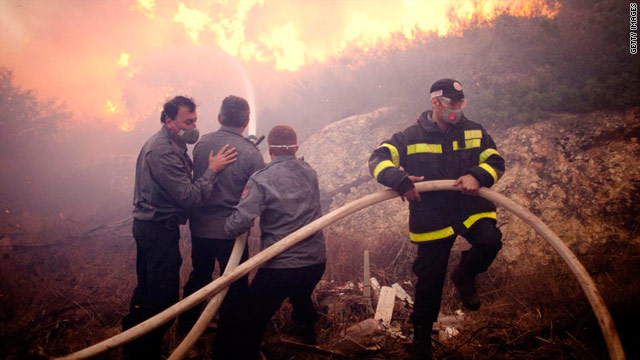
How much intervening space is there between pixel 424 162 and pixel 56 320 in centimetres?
545

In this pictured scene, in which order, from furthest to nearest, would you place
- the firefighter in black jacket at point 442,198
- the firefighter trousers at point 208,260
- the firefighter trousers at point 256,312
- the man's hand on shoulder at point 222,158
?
the firefighter trousers at point 208,260
the man's hand on shoulder at point 222,158
the firefighter in black jacket at point 442,198
the firefighter trousers at point 256,312

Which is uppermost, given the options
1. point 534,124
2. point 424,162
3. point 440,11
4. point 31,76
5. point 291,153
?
point 31,76

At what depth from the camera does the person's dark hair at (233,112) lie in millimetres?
3273

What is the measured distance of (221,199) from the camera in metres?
3.06

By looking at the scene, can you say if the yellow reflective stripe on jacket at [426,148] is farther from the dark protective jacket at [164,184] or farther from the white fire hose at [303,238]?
the dark protective jacket at [164,184]

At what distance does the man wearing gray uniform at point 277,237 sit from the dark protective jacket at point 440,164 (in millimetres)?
793

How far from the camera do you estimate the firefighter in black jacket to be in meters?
2.72

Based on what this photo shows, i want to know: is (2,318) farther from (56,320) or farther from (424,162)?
(424,162)

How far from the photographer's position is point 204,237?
3082 millimetres

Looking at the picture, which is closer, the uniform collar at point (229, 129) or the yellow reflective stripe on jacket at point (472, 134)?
the yellow reflective stripe on jacket at point (472, 134)

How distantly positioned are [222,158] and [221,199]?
44 cm

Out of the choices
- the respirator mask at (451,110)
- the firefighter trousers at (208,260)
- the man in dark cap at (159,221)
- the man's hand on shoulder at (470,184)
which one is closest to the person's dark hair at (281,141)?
the man in dark cap at (159,221)

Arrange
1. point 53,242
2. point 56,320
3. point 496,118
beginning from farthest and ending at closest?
point 53,242 < point 496,118 < point 56,320

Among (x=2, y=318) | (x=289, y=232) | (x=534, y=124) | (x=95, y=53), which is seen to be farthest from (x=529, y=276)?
(x=95, y=53)
